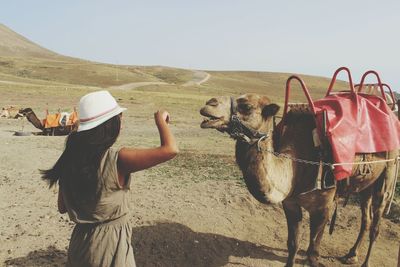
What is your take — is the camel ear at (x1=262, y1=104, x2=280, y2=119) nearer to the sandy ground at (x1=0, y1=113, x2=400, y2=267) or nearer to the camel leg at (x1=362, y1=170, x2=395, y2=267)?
the sandy ground at (x1=0, y1=113, x2=400, y2=267)

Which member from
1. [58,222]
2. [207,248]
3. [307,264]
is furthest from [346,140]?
[58,222]

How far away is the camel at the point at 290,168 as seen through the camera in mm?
4766

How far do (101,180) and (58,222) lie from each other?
420 centimetres

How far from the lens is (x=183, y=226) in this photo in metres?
7.06

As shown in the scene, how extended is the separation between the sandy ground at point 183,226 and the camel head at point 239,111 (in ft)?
7.81

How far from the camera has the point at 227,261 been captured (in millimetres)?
6277

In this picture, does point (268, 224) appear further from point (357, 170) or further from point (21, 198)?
point (21, 198)

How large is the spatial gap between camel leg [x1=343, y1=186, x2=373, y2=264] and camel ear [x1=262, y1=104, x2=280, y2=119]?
9.23 feet

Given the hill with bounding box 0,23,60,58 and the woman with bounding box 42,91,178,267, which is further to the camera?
the hill with bounding box 0,23,60,58

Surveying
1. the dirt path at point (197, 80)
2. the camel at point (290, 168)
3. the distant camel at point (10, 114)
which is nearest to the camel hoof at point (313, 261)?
the camel at point (290, 168)

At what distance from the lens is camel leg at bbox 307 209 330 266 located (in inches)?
220

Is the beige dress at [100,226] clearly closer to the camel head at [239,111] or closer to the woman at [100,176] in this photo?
the woman at [100,176]

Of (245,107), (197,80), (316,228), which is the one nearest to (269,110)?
(245,107)

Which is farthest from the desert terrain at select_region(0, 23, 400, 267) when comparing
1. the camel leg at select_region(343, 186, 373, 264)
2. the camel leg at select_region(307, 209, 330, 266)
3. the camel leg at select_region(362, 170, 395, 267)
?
the camel leg at select_region(307, 209, 330, 266)
